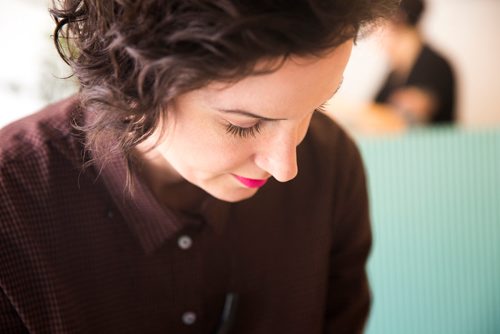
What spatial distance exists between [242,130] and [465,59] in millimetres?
2725

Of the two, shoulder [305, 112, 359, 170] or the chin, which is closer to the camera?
the chin

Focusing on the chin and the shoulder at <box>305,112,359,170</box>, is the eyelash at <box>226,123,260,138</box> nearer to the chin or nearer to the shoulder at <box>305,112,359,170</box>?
the chin

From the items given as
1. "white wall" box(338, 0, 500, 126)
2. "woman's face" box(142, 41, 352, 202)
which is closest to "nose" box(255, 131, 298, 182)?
"woman's face" box(142, 41, 352, 202)

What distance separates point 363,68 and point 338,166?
85.1 inches

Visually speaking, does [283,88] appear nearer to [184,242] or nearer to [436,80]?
[184,242]

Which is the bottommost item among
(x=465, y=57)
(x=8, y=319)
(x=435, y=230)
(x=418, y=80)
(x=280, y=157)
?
(x=435, y=230)

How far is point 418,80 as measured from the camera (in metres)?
2.70

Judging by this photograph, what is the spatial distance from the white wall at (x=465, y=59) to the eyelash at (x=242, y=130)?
95.4 inches

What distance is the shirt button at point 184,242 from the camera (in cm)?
80

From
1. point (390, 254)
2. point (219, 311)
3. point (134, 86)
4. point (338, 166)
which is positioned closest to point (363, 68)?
point (390, 254)

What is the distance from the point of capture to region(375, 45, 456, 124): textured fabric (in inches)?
106

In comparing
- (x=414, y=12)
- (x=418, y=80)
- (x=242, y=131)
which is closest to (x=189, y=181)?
(x=242, y=131)

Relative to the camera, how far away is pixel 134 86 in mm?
600

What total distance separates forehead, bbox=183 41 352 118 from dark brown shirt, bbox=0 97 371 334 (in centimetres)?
26
